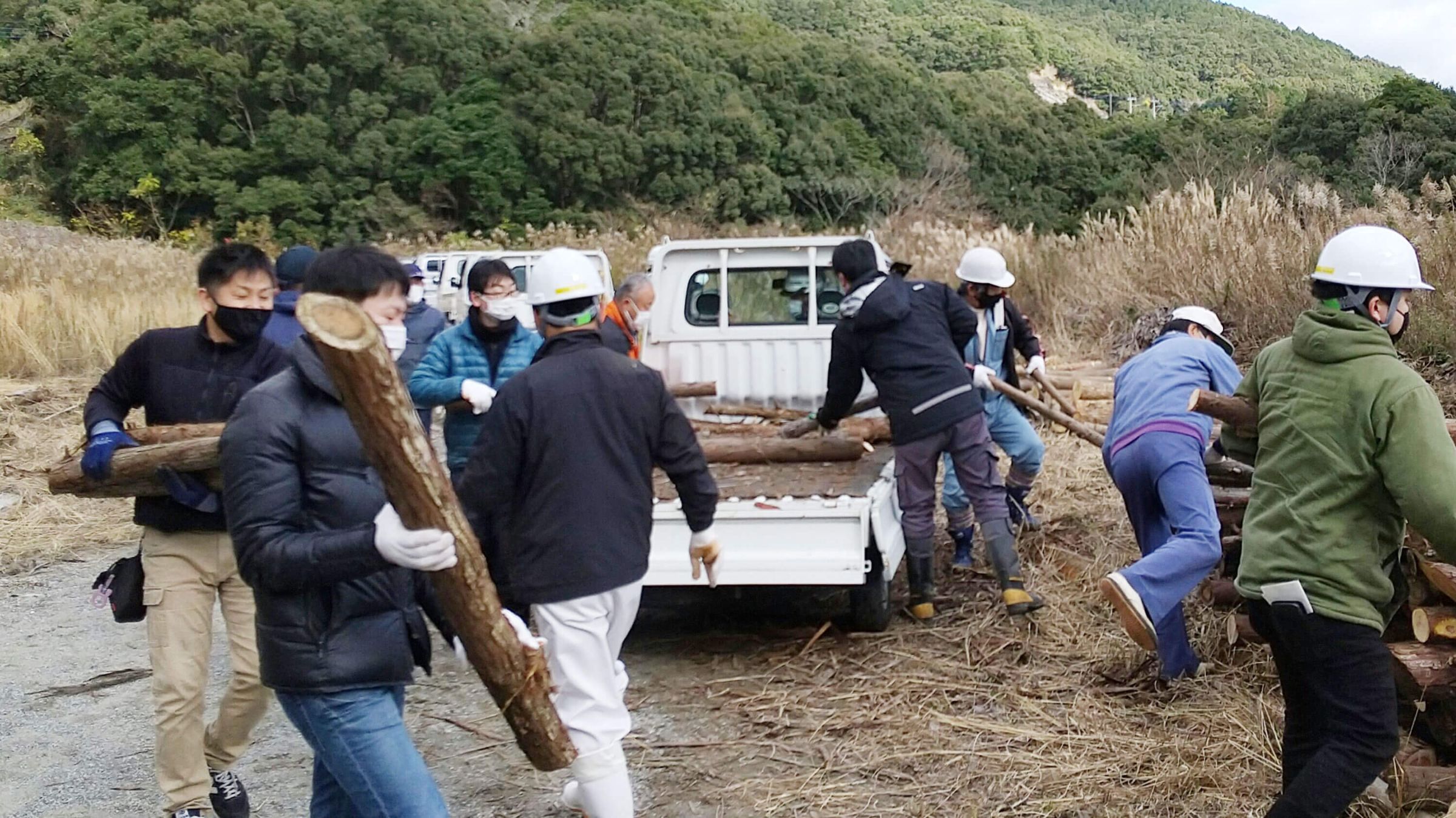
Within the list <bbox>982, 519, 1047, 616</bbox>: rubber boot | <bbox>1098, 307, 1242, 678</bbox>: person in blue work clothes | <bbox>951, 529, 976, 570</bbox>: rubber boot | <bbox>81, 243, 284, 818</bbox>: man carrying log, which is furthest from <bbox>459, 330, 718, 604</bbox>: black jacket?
<bbox>951, 529, 976, 570</bbox>: rubber boot

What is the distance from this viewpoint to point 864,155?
38.0 metres

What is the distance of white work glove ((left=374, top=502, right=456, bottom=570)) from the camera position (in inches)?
95.5

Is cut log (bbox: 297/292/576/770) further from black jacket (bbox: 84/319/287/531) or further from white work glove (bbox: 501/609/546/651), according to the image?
black jacket (bbox: 84/319/287/531)

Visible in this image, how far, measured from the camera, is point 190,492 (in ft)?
11.8

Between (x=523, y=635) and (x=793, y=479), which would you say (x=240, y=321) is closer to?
(x=523, y=635)

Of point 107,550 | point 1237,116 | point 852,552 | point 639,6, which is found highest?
point 639,6

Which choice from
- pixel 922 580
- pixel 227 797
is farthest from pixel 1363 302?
pixel 227 797

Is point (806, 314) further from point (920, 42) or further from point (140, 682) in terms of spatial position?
point (920, 42)

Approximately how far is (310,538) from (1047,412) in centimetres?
479

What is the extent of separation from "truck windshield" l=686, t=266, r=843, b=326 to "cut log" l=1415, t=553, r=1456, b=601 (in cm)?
432

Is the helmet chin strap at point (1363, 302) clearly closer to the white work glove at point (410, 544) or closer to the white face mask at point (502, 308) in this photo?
the white work glove at point (410, 544)

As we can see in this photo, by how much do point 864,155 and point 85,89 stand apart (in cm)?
2220

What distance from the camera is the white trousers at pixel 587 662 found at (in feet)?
11.3

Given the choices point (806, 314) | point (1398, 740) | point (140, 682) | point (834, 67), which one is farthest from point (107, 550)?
point (834, 67)
